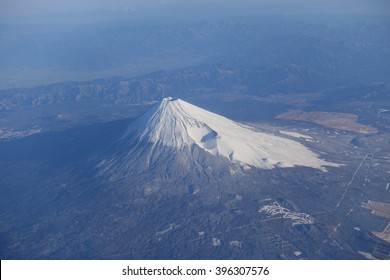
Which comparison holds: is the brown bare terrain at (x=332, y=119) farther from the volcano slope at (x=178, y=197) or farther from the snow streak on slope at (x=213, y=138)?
the snow streak on slope at (x=213, y=138)

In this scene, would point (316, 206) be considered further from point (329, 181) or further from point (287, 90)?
point (287, 90)

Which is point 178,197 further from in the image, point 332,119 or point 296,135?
point 332,119

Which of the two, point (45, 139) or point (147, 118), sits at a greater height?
point (147, 118)

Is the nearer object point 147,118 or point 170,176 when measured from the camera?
point 170,176

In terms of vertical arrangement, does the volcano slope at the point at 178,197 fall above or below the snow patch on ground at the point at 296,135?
above

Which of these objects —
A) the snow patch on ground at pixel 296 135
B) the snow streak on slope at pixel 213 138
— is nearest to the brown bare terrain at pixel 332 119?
the snow patch on ground at pixel 296 135

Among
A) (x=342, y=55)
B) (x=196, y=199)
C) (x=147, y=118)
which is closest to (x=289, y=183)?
(x=196, y=199)
